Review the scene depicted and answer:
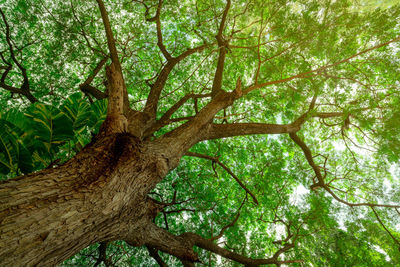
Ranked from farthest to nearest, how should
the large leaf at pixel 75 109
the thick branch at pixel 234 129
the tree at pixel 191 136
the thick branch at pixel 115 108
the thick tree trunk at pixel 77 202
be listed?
the thick branch at pixel 234 129 < the thick branch at pixel 115 108 < the large leaf at pixel 75 109 < the tree at pixel 191 136 < the thick tree trunk at pixel 77 202

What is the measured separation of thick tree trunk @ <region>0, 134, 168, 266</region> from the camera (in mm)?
1015

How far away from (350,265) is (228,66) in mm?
6022

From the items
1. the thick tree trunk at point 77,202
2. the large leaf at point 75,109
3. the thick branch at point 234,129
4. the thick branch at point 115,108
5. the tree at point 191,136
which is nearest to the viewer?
the thick tree trunk at point 77,202

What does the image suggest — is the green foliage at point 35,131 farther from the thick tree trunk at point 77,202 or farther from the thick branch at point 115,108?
Result: the thick tree trunk at point 77,202

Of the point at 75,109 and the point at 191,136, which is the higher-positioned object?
the point at 191,136

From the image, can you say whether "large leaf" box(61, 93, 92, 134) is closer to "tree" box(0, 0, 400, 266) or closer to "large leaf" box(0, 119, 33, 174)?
"tree" box(0, 0, 400, 266)

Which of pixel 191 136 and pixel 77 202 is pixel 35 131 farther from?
pixel 191 136

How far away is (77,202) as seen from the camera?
130 cm

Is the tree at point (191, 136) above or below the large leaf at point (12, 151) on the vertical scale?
above

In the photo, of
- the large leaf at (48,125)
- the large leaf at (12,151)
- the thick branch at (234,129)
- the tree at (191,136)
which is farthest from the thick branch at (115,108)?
the thick branch at (234,129)

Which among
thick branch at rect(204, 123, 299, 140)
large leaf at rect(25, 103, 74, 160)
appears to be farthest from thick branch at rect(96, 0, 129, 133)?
thick branch at rect(204, 123, 299, 140)

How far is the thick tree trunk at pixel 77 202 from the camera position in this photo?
3.33 ft

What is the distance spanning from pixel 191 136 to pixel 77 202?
5.61 feet

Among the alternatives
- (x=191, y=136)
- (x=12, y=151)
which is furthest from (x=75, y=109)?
(x=191, y=136)
